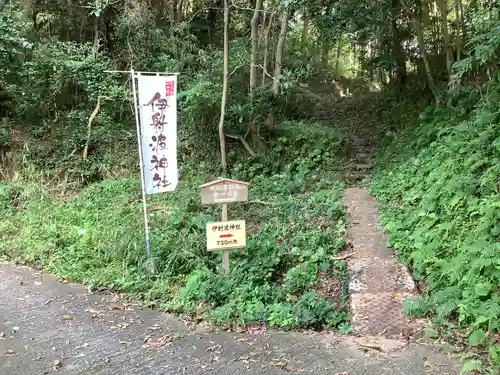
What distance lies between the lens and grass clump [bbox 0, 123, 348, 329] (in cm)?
515

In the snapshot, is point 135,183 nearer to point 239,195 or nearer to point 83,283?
point 83,283

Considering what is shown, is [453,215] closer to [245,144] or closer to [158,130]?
[158,130]

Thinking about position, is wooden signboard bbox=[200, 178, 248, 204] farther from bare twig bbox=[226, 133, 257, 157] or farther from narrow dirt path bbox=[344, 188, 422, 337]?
bare twig bbox=[226, 133, 257, 157]

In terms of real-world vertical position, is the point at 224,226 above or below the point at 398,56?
below

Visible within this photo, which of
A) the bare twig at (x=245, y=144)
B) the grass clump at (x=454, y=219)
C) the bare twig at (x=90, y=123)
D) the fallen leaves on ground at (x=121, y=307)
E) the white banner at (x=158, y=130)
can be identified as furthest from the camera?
the bare twig at (x=90, y=123)

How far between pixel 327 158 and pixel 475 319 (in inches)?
244

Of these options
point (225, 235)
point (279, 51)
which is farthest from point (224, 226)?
point (279, 51)

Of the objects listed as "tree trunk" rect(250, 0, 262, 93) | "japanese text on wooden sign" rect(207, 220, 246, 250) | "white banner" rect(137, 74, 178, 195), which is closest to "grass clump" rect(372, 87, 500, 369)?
"japanese text on wooden sign" rect(207, 220, 246, 250)

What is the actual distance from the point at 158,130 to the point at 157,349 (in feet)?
10.1

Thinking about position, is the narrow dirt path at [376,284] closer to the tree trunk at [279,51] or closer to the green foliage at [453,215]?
the green foliage at [453,215]

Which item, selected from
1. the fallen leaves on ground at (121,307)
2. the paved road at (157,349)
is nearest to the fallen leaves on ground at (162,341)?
the paved road at (157,349)

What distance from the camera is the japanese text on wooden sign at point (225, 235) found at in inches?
217

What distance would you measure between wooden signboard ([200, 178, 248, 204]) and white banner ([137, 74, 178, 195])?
3.47 feet

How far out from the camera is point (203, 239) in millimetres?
6598
